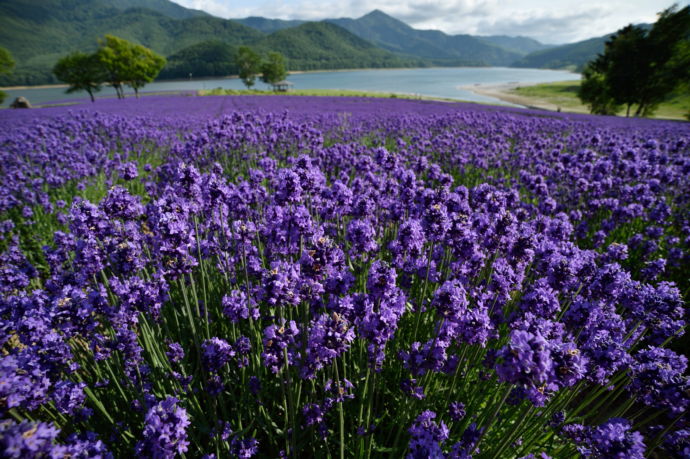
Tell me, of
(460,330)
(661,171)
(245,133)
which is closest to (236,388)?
(460,330)

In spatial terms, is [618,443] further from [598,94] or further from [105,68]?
[105,68]

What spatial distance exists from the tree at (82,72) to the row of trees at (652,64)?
80337 millimetres

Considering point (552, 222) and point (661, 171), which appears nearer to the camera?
point (552, 222)

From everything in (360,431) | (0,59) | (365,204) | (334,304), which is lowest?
(360,431)

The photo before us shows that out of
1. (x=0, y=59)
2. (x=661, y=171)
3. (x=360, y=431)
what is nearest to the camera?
(x=360, y=431)

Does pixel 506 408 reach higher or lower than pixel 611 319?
lower

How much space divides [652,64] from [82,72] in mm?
86651

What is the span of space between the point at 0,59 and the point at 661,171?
80443mm

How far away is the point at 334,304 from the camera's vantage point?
283cm

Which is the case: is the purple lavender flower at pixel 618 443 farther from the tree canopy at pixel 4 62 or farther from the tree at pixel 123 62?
the tree canopy at pixel 4 62

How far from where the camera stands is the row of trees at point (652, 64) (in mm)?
40656

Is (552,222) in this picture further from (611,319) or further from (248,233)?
(248,233)

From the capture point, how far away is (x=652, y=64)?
4150cm

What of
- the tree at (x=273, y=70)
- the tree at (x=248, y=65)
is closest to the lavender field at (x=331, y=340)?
the tree at (x=273, y=70)
